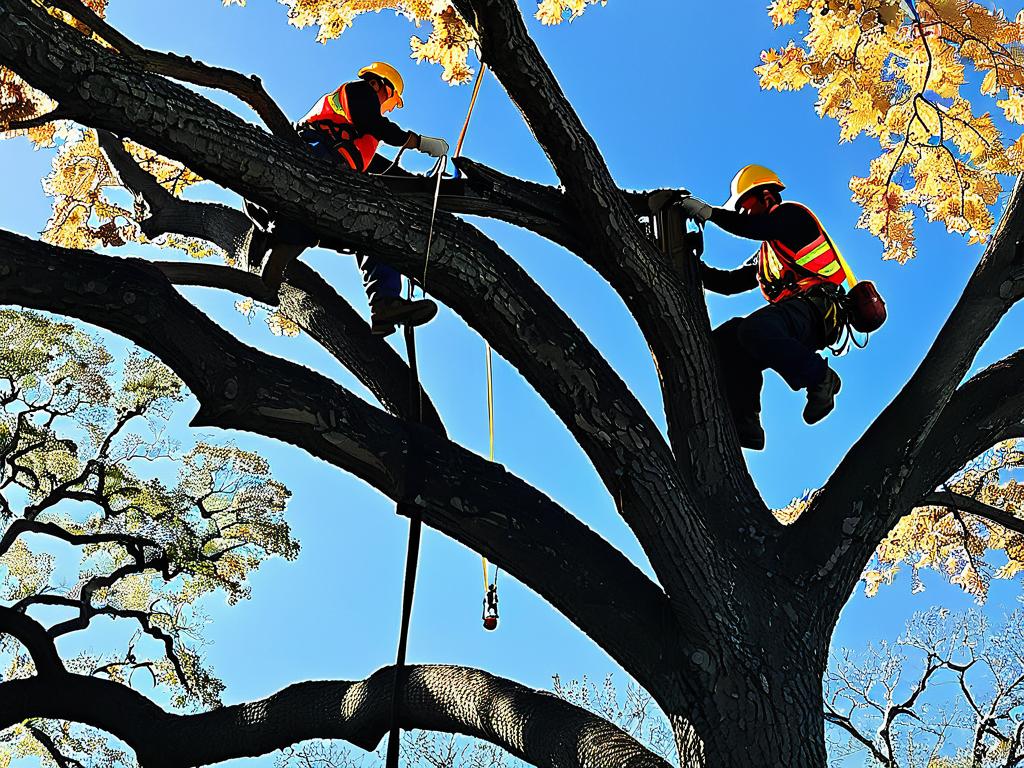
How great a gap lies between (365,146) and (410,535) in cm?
198

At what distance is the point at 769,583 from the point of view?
354 centimetres

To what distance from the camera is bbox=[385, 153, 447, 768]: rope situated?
3045 millimetres

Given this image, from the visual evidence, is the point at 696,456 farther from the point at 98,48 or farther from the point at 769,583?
the point at 98,48

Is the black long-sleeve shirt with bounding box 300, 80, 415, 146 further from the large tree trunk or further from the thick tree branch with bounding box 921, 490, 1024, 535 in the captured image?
the thick tree branch with bounding box 921, 490, 1024, 535

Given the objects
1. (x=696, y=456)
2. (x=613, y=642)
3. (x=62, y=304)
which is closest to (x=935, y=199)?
(x=696, y=456)

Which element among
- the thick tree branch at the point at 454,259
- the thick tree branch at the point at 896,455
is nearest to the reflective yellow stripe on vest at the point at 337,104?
the thick tree branch at the point at 454,259

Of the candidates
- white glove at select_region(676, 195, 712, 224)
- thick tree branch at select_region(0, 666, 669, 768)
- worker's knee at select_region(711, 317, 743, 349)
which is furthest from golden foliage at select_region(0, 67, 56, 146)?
worker's knee at select_region(711, 317, 743, 349)

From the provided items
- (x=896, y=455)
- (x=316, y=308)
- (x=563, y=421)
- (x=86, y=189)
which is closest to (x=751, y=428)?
(x=896, y=455)

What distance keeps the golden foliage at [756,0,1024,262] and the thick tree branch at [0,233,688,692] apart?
3272 millimetres

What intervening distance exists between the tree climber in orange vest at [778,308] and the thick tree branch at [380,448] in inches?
41.8

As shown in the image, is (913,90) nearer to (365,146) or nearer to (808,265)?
(808,265)

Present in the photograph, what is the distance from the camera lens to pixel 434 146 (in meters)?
3.90

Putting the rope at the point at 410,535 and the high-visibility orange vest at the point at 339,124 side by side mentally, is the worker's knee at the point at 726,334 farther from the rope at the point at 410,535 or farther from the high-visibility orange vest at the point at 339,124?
the high-visibility orange vest at the point at 339,124

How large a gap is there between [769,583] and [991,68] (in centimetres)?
340
